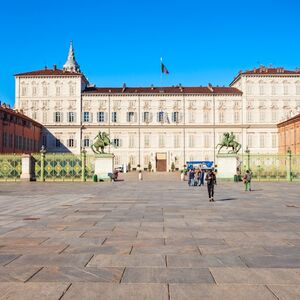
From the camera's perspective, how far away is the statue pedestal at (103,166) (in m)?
35.4

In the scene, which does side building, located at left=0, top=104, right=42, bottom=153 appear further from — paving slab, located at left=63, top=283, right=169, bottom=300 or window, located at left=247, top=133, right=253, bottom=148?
paving slab, located at left=63, top=283, right=169, bottom=300

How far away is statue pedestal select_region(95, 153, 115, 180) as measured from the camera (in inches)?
1395

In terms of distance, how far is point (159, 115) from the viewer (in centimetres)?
6750

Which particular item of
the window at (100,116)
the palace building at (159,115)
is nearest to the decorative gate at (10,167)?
the palace building at (159,115)

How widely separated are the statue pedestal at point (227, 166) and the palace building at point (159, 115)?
1246 inches

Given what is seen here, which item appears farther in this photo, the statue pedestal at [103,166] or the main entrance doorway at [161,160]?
the main entrance doorway at [161,160]

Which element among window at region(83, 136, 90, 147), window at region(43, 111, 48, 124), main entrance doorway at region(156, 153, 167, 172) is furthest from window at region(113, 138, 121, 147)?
window at region(43, 111, 48, 124)

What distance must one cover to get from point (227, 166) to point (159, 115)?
111 ft

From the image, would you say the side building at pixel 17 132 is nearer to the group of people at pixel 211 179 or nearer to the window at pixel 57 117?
the window at pixel 57 117

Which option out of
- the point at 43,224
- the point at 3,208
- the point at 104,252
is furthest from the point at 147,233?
the point at 3,208

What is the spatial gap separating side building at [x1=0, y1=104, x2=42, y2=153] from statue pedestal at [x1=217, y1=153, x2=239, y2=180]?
29309mm

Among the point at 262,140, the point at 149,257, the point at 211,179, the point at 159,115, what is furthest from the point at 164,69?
the point at 149,257

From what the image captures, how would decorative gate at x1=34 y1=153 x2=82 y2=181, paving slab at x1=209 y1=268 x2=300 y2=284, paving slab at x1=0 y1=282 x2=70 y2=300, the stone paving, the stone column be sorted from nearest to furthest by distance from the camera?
paving slab at x1=0 y1=282 x2=70 y2=300 < the stone paving < paving slab at x1=209 y1=268 x2=300 y2=284 < the stone column < decorative gate at x1=34 y1=153 x2=82 y2=181

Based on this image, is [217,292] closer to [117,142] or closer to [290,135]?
[290,135]
